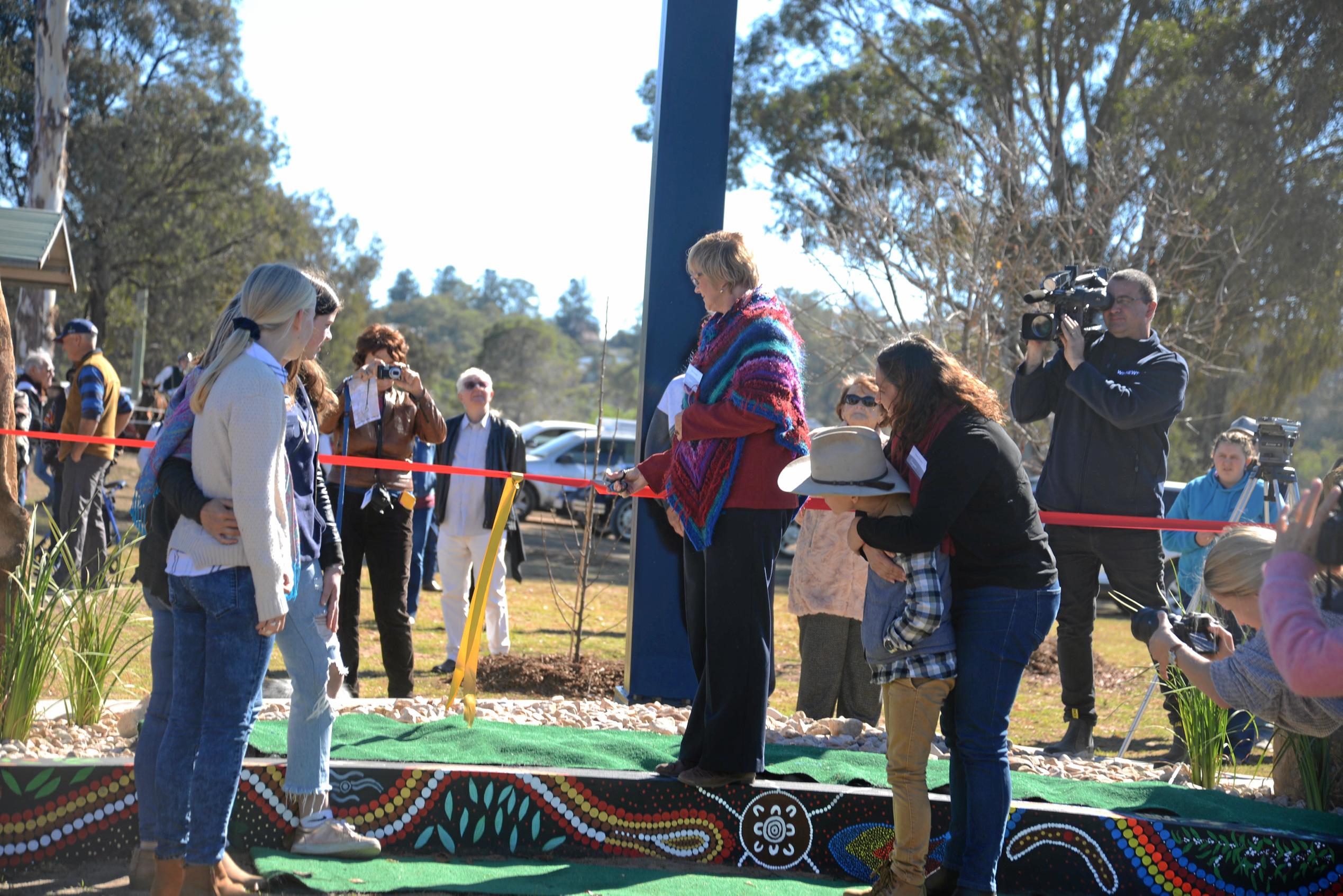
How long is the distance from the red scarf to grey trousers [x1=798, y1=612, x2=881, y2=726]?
86.2 inches

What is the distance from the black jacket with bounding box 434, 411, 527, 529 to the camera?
7.16 metres

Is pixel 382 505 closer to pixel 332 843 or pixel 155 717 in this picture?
pixel 332 843

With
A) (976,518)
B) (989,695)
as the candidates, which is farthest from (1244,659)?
(976,518)

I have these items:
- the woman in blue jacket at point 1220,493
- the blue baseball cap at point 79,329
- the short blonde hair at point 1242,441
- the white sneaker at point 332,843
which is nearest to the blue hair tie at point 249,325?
the white sneaker at point 332,843

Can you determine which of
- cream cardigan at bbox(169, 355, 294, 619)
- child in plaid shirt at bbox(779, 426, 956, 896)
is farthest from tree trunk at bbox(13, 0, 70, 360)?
child in plaid shirt at bbox(779, 426, 956, 896)

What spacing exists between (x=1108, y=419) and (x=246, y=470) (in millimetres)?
3590

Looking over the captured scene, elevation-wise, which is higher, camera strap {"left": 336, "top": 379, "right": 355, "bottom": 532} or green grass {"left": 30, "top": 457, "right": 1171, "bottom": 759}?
camera strap {"left": 336, "top": 379, "right": 355, "bottom": 532}

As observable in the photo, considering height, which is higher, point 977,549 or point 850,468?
point 850,468

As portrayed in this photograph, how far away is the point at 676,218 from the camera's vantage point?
550 cm

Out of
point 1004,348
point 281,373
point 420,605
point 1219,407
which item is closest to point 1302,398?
point 1219,407

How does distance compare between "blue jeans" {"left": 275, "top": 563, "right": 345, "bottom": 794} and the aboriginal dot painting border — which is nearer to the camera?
"blue jeans" {"left": 275, "top": 563, "right": 345, "bottom": 794}

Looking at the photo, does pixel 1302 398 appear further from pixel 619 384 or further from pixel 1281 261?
pixel 619 384

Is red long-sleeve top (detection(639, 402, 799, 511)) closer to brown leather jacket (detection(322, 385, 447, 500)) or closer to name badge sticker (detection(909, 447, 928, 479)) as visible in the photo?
name badge sticker (detection(909, 447, 928, 479))

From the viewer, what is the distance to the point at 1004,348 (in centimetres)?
1327
